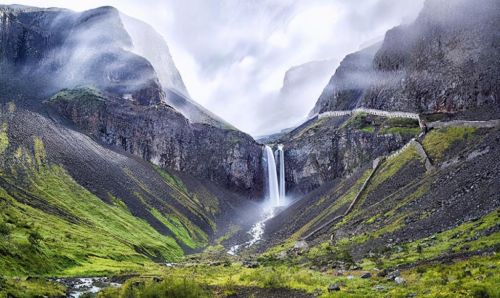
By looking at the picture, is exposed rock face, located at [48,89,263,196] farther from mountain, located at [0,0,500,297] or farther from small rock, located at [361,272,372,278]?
small rock, located at [361,272,372,278]

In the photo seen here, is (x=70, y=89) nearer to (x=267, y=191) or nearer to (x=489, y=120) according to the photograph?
(x=267, y=191)

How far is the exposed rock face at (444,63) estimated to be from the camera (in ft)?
346

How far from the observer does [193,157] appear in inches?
7485

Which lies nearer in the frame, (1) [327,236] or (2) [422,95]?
(1) [327,236]

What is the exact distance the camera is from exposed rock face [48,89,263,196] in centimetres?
17688

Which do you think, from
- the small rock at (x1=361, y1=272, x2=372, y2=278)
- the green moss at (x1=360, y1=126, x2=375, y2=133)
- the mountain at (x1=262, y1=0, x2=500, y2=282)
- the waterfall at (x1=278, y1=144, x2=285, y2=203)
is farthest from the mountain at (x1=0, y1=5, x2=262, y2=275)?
the green moss at (x1=360, y1=126, x2=375, y2=133)

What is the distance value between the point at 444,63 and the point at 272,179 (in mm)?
88396

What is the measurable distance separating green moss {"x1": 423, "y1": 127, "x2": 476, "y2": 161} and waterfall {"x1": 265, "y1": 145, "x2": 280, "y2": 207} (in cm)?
9069

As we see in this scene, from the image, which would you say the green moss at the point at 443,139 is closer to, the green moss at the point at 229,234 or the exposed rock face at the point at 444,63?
the exposed rock face at the point at 444,63

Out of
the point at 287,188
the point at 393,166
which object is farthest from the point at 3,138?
the point at 287,188

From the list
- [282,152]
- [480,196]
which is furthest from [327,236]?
[282,152]

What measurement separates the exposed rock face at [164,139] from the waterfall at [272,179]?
597 centimetres

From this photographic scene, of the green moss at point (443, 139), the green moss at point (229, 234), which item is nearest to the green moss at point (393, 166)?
the green moss at point (443, 139)

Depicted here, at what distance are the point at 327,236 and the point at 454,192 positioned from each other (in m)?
24.0
